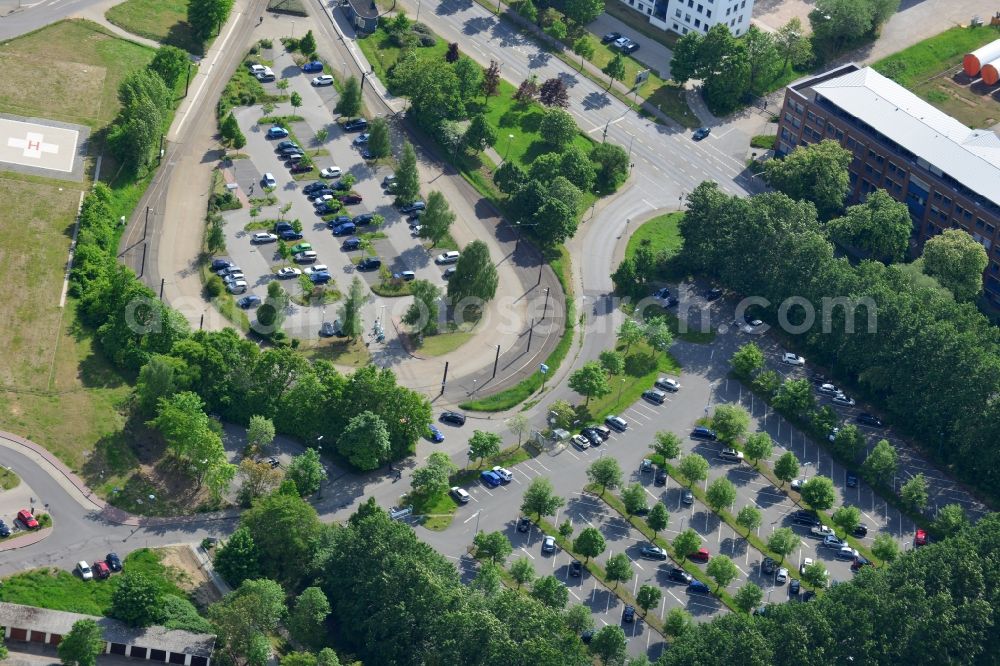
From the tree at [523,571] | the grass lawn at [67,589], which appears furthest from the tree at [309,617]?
the tree at [523,571]

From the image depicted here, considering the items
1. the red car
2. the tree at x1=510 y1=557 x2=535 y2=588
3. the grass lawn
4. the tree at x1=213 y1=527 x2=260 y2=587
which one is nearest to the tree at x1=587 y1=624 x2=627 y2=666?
the tree at x1=510 y1=557 x2=535 y2=588

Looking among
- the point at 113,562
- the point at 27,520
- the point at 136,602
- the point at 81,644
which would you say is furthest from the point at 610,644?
the point at 27,520

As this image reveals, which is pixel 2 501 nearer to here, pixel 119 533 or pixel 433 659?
pixel 119 533

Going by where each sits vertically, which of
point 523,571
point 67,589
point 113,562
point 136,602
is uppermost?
point 523,571

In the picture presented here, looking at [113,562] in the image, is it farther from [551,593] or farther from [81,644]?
[551,593]

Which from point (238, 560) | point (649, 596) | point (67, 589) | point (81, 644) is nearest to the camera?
point (81, 644)
